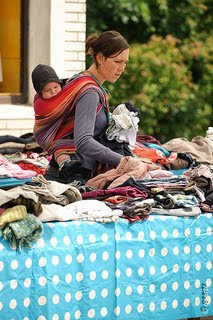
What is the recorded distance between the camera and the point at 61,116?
22.8 ft

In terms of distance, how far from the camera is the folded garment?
573 centimetres

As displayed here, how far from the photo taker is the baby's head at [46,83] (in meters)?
7.36

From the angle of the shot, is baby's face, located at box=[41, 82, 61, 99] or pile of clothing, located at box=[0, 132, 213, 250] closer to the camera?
pile of clothing, located at box=[0, 132, 213, 250]

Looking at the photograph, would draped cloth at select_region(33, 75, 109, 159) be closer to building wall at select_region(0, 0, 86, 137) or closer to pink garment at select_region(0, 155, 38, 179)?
pink garment at select_region(0, 155, 38, 179)

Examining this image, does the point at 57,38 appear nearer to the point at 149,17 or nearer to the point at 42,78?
the point at 42,78

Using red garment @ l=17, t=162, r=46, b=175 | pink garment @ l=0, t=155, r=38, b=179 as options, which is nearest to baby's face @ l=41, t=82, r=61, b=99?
pink garment @ l=0, t=155, r=38, b=179

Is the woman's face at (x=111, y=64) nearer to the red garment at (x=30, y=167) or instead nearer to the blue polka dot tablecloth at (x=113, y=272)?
the blue polka dot tablecloth at (x=113, y=272)

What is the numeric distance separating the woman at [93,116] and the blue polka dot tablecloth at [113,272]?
22.3 inches

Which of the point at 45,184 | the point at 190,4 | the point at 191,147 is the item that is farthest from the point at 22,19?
the point at 190,4

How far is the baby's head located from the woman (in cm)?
43

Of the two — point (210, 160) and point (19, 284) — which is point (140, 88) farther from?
point (19, 284)

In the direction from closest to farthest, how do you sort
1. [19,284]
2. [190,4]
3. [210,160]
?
[19,284] < [210,160] < [190,4]

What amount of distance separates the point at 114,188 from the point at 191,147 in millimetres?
2016

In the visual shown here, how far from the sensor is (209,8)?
1781cm
